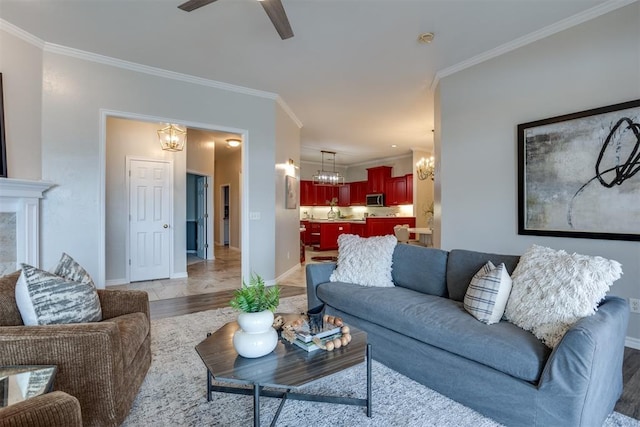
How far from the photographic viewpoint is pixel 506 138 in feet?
10.5

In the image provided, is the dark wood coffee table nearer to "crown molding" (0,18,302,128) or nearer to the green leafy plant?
the green leafy plant

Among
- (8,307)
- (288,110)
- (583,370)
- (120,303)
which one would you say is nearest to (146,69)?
(288,110)

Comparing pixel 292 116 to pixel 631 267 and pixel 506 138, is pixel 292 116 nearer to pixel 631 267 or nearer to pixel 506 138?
pixel 506 138

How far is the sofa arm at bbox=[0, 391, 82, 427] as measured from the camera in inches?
35.4

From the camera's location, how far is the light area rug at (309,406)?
A: 162cm

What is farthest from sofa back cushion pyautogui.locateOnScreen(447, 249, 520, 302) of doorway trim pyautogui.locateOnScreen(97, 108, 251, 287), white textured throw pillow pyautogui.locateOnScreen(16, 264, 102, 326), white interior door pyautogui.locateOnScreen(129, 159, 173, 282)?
white interior door pyautogui.locateOnScreen(129, 159, 173, 282)

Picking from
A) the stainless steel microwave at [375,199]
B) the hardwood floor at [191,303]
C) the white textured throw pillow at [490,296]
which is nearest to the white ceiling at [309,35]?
the white textured throw pillow at [490,296]

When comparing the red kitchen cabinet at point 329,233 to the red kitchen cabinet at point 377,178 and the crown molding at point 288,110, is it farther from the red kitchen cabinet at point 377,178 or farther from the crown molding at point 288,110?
the crown molding at point 288,110

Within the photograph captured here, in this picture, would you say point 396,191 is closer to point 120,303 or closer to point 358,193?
point 358,193

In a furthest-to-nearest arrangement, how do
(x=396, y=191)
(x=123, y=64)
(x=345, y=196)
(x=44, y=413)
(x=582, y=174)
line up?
(x=345, y=196) < (x=396, y=191) < (x=123, y=64) < (x=582, y=174) < (x=44, y=413)

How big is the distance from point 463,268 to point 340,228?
688 cm

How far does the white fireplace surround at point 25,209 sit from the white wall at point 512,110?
435 cm

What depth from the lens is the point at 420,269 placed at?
268 cm

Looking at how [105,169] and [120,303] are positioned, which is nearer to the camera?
[120,303]
